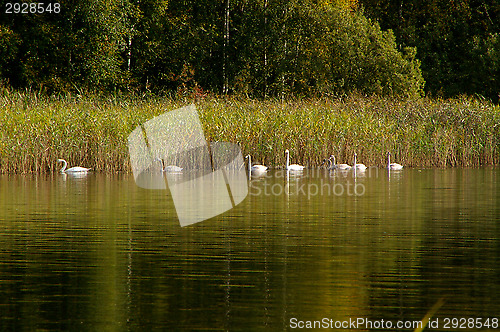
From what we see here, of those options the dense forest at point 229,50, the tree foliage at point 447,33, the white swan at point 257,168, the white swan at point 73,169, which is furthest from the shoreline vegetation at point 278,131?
the tree foliage at point 447,33

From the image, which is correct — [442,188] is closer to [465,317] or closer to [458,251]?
[458,251]

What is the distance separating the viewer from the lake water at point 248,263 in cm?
662

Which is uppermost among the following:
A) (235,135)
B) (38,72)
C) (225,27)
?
(225,27)

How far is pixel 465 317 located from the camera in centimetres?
649

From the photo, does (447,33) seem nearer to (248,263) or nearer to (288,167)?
(288,167)

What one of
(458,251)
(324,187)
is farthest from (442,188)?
(458,251)

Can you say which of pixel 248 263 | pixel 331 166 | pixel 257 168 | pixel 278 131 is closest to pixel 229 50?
pixel 278 131

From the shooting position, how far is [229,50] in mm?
38438

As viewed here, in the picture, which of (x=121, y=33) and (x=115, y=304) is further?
(x=121, y=33)

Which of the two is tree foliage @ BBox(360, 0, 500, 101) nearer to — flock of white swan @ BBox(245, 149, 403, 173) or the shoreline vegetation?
the shoreline vegetation

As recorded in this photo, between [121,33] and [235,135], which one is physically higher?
[121,33]

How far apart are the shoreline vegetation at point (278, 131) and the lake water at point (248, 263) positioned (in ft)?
17.4

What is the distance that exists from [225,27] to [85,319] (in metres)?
33.0

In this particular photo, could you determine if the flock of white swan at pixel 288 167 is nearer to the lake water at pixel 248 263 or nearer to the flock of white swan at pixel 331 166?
the flock of white swan at pixel 331 166
